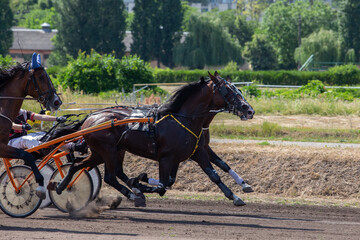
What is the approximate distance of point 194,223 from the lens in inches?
375

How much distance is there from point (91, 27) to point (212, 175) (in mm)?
47369

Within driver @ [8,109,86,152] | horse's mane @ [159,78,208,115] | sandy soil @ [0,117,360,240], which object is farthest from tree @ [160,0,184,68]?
horse's mane @ [159,78,208,115]

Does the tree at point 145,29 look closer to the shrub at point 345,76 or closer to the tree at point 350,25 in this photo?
the tree at point 350,25

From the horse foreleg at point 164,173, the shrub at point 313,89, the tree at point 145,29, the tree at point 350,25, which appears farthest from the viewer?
the tree at point 145,29

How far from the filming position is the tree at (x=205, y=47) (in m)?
61.0

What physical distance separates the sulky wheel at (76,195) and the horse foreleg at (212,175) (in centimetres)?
187

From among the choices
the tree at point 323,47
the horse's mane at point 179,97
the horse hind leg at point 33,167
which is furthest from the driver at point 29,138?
the tree at point 323,47

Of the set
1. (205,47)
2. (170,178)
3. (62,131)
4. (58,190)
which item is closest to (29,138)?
(62,131)

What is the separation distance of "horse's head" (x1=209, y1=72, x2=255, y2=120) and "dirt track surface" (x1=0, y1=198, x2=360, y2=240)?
5.43 ft

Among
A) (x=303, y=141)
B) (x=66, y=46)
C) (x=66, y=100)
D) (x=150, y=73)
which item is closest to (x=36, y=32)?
(x=66, y=46)

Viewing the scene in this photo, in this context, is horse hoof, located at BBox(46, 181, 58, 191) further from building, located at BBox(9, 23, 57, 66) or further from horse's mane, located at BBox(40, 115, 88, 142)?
building, located at BBox(9, 23, 57, 66)

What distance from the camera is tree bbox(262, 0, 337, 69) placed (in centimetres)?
6738

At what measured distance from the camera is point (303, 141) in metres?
17.2

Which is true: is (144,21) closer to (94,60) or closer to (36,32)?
(36,32)
